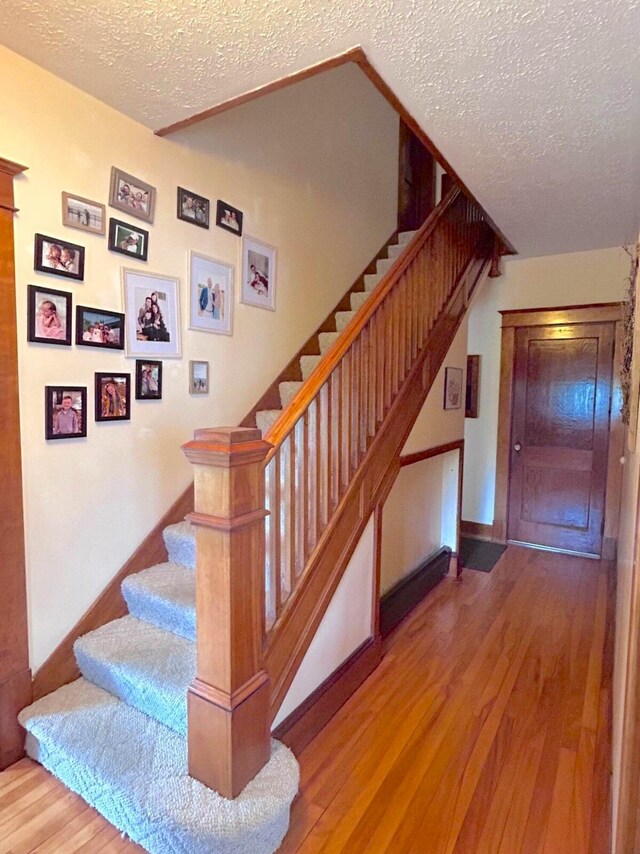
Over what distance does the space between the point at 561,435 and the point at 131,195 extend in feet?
12.2

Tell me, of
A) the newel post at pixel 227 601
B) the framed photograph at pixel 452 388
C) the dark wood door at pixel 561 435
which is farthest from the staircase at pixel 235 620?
the dark wood door at pixel 561 435

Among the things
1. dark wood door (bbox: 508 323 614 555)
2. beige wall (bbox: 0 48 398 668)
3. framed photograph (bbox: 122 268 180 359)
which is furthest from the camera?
dark wood door (bbox: 508 323 614 555)

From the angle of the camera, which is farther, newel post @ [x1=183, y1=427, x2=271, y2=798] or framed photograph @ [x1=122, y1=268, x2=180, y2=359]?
framed photograph @ [x1=122, y1=268, x2=180, y2=359]

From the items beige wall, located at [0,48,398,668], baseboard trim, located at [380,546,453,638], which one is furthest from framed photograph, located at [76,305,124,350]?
baseboard trim, located at [380,546,453,638]

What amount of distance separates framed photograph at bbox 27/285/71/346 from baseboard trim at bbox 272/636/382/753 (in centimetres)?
172

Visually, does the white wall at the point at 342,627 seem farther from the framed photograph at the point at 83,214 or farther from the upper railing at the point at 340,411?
the framed photograph at the point at 83,214

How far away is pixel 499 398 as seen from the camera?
432cm

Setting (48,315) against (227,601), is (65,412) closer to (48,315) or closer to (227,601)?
(48,315)

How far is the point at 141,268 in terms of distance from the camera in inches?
83.0

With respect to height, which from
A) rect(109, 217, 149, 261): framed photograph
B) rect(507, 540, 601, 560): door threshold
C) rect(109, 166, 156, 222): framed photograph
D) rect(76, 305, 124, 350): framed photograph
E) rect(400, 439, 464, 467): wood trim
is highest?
rect(109, 166, 156, 222): framed photograph

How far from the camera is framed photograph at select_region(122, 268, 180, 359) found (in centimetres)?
207

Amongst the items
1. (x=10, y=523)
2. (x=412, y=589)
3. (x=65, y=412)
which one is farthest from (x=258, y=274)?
(x=412, y=589)

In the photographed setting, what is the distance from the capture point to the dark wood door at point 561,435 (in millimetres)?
3883

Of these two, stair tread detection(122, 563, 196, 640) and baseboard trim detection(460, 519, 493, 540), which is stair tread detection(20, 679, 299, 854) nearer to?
stair tread detection(122, 563, 196, 640)
